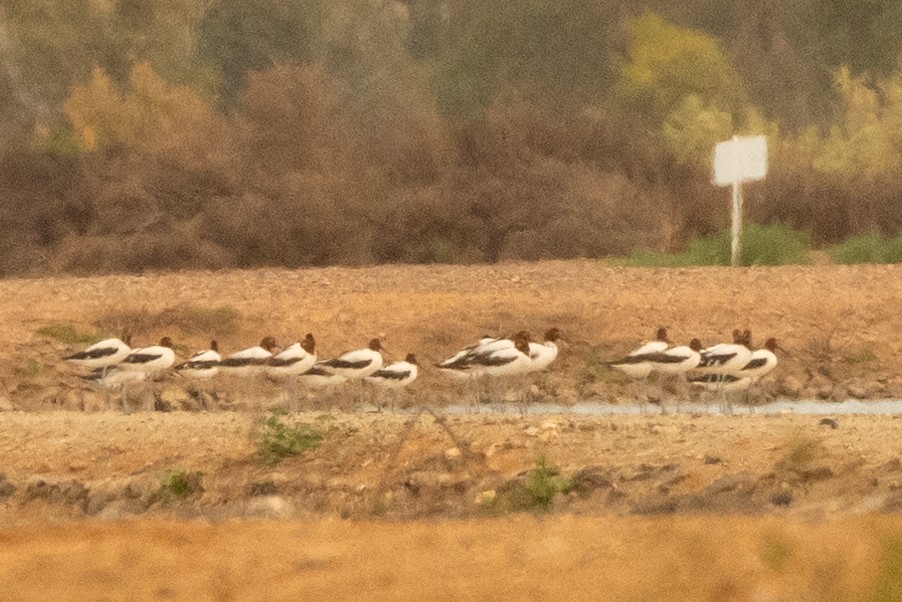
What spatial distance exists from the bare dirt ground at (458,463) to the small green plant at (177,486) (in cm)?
1

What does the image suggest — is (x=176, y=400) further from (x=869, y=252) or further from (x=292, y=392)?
(x=869, y=252)

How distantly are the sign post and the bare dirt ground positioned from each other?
1814 mm

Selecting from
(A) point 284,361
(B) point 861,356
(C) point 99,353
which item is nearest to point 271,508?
(A) point 284,361

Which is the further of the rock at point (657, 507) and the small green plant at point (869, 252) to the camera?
the small green plant at point (869, 252)

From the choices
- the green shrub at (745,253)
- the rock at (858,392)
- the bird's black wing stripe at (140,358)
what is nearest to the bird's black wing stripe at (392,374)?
the bird's black wing stripe at (140,358)

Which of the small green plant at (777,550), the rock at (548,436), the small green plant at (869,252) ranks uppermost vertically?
the small green plant at (777,550)

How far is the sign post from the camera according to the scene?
1064 inches

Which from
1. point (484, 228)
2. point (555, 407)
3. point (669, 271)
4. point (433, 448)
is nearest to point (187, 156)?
point (484, 228)

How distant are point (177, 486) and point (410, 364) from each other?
3.86 meters

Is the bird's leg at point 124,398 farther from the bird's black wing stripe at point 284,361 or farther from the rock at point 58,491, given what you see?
the rock at point 58,491

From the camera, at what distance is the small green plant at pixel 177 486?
14.2 meters

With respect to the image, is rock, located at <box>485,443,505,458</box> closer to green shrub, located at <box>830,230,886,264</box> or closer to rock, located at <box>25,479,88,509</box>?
rock, located at <box>25,479,88,509</box>

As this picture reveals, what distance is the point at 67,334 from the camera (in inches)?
870

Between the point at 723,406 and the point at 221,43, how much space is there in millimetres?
33319
